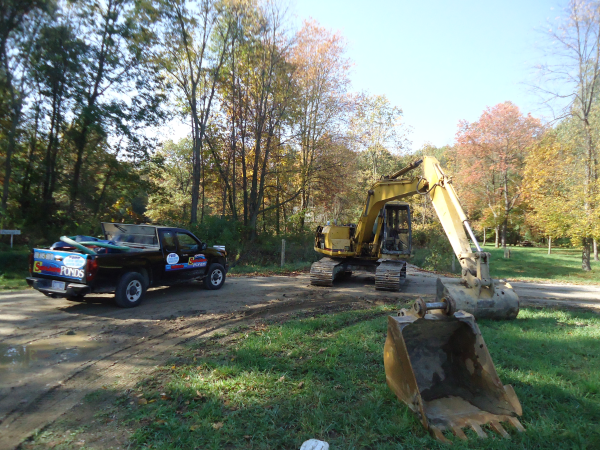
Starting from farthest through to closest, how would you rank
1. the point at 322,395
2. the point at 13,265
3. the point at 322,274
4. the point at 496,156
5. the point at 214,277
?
the point at 496,156 → the point at 13,265 → the point at 322,274 → the point at 214,277 → the point at 322,395

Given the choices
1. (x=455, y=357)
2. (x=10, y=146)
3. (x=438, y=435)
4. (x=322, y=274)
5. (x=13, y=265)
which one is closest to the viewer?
(x=438, y=435)

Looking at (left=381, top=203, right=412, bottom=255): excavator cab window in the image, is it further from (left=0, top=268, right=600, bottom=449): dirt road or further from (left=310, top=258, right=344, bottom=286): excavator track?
(left=310, top=258, right=344, bottom=286): excavator track

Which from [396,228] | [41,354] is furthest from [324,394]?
[396,228]

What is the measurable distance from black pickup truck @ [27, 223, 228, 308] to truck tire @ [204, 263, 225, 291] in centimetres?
3

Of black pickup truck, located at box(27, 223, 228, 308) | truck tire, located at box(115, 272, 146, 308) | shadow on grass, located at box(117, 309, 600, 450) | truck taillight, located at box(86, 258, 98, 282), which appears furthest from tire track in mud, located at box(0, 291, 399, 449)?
truck taillight, located at box(86, 258, 98, 282)

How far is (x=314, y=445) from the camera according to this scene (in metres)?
3.03

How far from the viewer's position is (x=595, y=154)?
74.1 ft

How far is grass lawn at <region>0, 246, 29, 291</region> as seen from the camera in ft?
36.7

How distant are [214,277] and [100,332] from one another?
455 centimetres

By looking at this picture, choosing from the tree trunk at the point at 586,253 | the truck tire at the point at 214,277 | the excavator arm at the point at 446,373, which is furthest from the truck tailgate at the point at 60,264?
the tree trunk at the point at 586,253

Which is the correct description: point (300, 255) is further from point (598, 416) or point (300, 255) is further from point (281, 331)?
point (598, 416)

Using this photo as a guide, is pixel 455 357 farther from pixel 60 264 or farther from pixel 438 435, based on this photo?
pixel 60 264

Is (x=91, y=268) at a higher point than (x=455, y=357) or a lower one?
higher

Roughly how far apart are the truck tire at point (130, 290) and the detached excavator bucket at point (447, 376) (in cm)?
583
